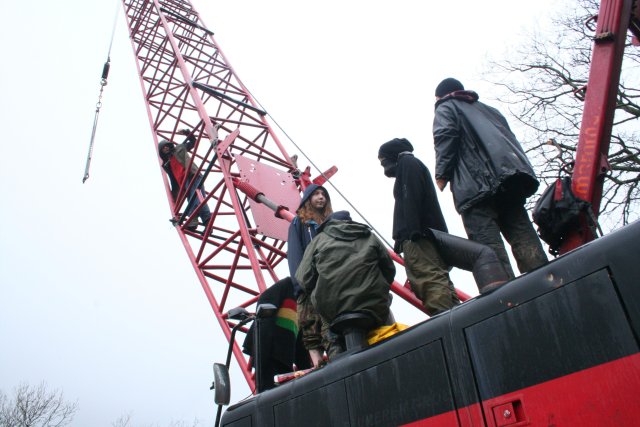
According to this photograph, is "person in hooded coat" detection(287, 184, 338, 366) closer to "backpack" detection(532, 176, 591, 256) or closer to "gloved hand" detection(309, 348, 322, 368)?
"gloved hand" detection(309, 348, 322, 368)

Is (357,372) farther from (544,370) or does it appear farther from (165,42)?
(165,42)

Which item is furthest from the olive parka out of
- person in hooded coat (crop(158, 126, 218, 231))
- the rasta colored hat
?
person in hooded coat (crop(158, 126, 218, 231))

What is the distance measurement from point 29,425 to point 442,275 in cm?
2411

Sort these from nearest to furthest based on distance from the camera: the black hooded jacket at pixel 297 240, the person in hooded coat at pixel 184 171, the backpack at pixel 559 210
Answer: the backpack at pixel 559 210 → the black hooded jacket at pixel 297 240 → the person in hooded coat at pixel 184 171

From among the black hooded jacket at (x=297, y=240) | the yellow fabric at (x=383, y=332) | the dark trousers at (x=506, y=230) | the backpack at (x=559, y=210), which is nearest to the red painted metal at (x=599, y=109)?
the backpack at (x=559, y=210)

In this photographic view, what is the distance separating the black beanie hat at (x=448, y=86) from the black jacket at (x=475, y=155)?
132 millimetres

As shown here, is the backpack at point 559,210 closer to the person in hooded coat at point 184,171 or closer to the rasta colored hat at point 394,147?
the rasta colored hat at point 394,147

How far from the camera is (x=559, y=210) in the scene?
240 cm

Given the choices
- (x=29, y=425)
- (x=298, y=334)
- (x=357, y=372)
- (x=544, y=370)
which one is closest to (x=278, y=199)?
(x=298, y=334)

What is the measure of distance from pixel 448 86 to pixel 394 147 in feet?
1.53

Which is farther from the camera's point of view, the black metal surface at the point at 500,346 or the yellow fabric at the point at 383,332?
the yellow fabric at the point at 383,332

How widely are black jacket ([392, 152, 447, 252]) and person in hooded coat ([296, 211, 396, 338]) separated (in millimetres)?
205

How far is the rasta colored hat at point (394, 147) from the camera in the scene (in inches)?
127

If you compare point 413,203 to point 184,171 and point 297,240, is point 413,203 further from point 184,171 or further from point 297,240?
point 184,171
